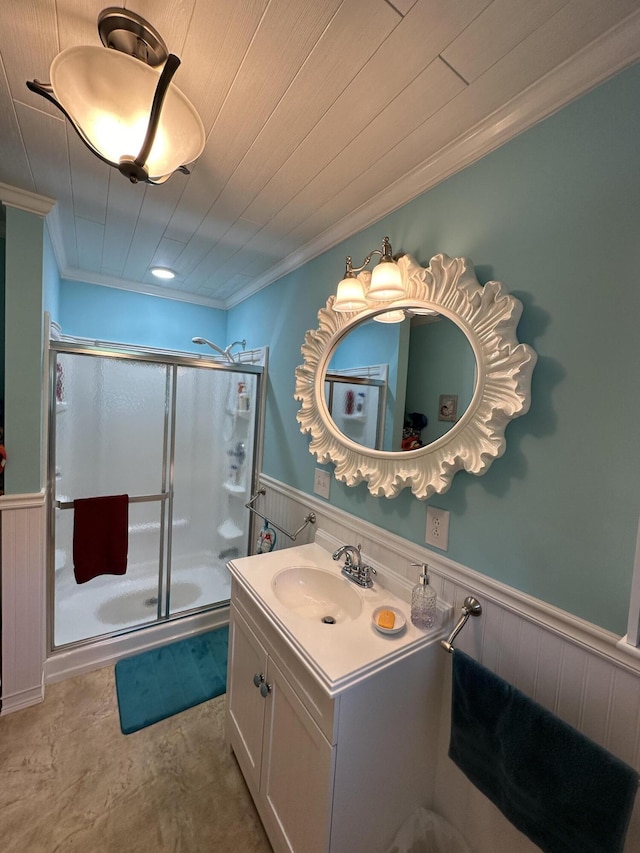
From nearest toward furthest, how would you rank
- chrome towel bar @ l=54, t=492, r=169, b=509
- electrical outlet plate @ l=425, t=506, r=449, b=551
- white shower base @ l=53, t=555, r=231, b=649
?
electrical outlet plate @ l=425, t=506, r=449, b=551
chrome towel bar @ l=54, t=492, r=169, b=509
white shower base @ l=53, t=555, r=231, b=649

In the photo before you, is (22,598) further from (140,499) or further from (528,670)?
(528,670)

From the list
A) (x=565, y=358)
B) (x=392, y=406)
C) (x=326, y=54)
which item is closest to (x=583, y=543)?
(x=565, y=358)

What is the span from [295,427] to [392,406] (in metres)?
0.76

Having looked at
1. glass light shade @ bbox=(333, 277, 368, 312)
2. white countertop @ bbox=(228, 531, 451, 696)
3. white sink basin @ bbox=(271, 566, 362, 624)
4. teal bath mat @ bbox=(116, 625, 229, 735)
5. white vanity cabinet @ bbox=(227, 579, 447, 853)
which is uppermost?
glass light shade @ bbox=(333, 277, 368, 312)

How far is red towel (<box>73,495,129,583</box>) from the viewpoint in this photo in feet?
6.00

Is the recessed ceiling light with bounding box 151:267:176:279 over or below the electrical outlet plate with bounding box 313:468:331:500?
over

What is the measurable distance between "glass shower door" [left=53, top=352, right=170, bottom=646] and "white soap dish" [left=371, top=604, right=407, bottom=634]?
1.55 meters

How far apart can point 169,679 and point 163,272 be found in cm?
244

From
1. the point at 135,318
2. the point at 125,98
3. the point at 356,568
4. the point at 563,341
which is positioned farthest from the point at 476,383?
the point at 135,318

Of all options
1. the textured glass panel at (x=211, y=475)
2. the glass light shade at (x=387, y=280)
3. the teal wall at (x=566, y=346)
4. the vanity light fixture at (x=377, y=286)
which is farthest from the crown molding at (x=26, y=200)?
the teal wall at (x=566, y=346)

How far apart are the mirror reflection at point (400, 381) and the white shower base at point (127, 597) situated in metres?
1.59

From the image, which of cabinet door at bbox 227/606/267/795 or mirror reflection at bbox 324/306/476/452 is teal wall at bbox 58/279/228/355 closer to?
mirror reflection at bbox 324/306/476/452

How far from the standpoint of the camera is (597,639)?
799mm

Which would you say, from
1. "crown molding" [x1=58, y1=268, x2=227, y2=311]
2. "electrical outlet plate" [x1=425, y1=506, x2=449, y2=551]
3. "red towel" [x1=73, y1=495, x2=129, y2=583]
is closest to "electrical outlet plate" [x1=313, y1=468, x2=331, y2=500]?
"electrical outlet plate" [x1=425, y1=506, x2=449, y2=551]
